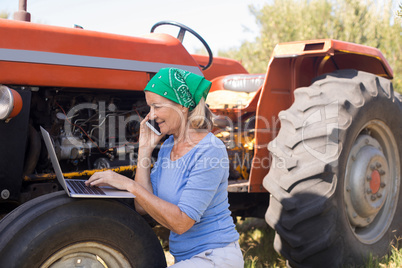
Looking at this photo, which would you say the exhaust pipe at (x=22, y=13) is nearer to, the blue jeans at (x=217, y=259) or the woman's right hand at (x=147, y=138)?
the woman's right hand at (x=147, y=138)

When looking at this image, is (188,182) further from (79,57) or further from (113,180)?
(79,57)

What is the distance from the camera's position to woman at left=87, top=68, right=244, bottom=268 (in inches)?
67.0

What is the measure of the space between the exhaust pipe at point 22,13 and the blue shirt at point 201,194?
1.32 m

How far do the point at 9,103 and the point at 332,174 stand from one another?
1.83 meters

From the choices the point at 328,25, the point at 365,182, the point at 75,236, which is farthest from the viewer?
the point at 328,25

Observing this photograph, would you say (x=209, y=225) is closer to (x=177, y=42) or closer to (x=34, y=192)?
(x=34, y=192)

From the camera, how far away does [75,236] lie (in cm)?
170

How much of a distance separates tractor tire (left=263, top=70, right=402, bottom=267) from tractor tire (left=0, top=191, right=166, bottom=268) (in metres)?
1.02

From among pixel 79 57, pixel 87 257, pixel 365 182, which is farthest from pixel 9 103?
pixel 365 182

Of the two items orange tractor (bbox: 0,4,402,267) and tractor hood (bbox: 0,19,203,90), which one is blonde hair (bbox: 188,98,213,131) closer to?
orange tractor (bbox: 0,4,402,267)

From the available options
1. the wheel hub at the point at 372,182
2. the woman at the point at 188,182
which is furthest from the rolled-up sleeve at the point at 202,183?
the wheel hub at the point at 372,182

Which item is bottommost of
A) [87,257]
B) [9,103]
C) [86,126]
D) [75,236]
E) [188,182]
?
[87,257]

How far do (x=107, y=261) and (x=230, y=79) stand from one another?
2405mm

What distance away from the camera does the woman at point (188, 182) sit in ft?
5.58
